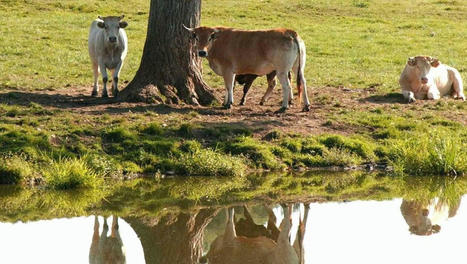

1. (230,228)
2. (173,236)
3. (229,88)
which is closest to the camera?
(173,236)

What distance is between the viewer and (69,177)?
15094 millimetres

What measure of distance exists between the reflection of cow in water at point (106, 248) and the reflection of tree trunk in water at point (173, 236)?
0.29m

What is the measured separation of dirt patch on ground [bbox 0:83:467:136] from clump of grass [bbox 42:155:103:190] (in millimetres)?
3049

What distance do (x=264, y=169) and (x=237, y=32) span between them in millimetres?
3785

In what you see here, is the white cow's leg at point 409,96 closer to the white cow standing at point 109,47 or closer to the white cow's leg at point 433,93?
the white cow's leg at point 433,93

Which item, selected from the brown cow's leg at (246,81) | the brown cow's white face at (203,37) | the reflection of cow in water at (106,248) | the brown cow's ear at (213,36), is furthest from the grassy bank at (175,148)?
the reflection of cow in water at (106,248)

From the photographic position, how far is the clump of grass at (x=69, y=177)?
15.0 meters

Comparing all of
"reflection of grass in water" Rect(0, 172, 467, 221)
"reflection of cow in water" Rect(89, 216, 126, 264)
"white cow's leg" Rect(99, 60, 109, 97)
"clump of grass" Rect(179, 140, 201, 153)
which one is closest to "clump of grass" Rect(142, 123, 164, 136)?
"clump of grass" Rect(179, 140, 201, 153)

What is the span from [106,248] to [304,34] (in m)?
22.4

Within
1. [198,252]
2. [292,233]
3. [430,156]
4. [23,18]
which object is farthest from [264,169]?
[23,18]

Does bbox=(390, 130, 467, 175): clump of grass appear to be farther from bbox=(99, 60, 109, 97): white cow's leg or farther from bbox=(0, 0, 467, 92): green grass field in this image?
bbox=(99, 60, 109, 97): white cow's leg

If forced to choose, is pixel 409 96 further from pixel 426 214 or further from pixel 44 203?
pixel 44 203

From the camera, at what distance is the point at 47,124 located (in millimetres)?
17172

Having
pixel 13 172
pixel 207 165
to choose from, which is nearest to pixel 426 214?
pixel 207 165
